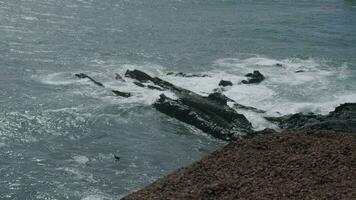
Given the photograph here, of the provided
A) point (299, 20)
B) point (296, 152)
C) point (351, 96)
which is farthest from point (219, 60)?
point (296, 152)

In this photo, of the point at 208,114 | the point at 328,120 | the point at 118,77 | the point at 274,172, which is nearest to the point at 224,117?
the point at 208,114

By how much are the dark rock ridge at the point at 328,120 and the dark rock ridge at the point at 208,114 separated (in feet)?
12.5

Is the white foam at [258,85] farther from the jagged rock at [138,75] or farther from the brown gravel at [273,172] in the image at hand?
the brown gravel at [273,172]

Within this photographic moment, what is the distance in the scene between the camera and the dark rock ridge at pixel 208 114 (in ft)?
190

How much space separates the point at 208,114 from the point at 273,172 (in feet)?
101

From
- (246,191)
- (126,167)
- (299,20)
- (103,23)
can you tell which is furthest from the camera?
(299,20)

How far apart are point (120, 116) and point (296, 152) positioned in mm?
33374

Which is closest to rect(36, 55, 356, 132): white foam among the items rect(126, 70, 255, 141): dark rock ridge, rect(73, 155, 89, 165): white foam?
rect(126, 70, 255, 141): dark rock ridge

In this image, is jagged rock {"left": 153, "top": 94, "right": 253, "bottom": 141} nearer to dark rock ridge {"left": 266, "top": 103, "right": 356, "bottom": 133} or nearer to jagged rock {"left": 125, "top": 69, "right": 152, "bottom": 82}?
dark rock ridge {"left": 266, "top": 103, "right": 356, "bottom": 133}

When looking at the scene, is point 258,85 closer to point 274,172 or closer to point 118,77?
point 118,77

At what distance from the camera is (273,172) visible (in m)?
29.9

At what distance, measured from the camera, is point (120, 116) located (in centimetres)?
6322

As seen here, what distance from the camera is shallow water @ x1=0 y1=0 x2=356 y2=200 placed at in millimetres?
51562

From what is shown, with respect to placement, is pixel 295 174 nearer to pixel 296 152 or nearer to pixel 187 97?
pixel 296 152
